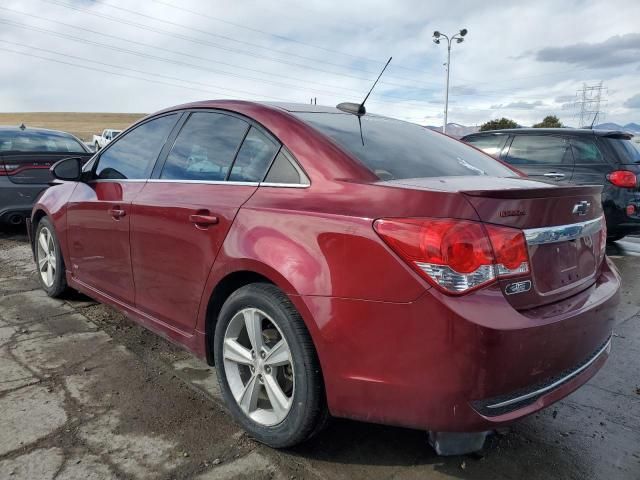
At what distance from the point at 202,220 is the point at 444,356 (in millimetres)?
1385

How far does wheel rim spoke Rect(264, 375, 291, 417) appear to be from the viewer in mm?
2342

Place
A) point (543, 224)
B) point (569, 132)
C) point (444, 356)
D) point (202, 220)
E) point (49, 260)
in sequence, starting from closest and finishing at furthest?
point (444, 356) < point (543, 224) < point (202, 220) < point (49, 260) < point (569, 132)

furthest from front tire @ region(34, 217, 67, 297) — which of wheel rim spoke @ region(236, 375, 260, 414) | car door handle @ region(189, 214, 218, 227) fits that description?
wheel rim spoke @ region(236, 375, 260, 414)

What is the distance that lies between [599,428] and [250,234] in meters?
1.95

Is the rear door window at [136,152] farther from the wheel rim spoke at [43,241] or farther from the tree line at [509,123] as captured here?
the tree line at [509,123]

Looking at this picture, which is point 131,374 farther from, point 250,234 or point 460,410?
point 460,410

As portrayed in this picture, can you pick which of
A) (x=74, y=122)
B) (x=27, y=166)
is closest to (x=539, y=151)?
(x=27, y=166)

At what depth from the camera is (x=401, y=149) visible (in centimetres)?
270

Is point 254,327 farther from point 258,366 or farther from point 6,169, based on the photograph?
point 6,169

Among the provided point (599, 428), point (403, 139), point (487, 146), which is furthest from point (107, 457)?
point (487, 146)

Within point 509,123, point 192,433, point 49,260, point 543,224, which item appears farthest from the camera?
point 509,123

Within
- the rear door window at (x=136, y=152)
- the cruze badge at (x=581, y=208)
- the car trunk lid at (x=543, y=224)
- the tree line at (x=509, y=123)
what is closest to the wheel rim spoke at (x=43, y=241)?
the rear door window at (x=136, y=152)

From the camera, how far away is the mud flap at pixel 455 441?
6.67 feet

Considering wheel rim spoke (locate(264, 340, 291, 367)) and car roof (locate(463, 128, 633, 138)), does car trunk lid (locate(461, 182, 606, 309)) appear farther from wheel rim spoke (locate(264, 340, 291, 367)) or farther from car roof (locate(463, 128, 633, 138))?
car roof (locate(463, 128, 633, 138))
